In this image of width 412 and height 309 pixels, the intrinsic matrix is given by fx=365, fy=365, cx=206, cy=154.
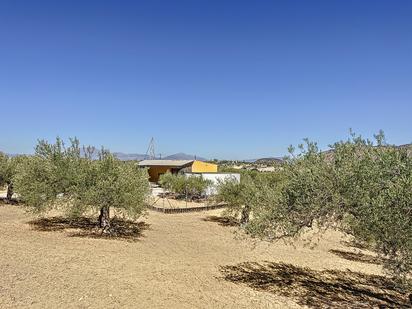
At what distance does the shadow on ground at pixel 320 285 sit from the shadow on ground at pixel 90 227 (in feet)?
26.8

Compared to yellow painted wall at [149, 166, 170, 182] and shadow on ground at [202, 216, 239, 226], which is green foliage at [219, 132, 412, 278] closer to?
shadow on ground at [202, 216, 239, 226]

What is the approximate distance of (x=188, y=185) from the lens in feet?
149

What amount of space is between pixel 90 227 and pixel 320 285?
51.2ft

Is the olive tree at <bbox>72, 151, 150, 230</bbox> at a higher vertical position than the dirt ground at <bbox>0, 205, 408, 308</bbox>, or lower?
higher

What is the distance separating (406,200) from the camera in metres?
9.38

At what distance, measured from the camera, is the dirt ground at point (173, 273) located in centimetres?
1209

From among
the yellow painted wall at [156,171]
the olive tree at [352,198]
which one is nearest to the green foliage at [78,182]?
the olive tree at [352,198]

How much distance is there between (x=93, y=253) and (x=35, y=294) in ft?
19.2

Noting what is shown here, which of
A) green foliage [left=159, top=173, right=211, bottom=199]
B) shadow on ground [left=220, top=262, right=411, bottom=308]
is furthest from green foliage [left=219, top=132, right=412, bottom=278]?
green foliage [left=159, top=173, right=211, bottom=199]

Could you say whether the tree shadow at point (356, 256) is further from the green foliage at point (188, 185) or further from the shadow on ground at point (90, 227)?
the green foliage at point (188, 185)

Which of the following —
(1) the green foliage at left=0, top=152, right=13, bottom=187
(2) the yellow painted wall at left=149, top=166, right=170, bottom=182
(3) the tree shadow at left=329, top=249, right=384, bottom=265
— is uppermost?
(2) the yellow painted wall at left=149, top=166, right=170, bottom=182

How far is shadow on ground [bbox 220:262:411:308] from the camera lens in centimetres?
1340

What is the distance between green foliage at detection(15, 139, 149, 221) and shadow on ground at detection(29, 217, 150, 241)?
1.64 m

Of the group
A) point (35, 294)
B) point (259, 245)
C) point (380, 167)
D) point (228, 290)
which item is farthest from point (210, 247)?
point (380, 167)
